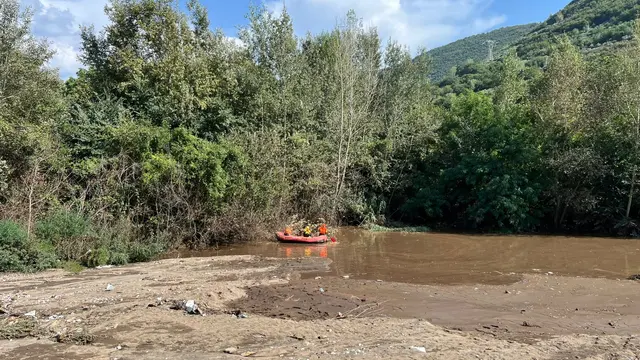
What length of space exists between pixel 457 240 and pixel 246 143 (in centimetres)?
932

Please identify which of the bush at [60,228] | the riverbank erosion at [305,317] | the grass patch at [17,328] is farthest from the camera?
the bush at [60,228]

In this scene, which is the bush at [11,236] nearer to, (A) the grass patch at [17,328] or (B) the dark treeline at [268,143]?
(B) the dark treeline at [268,143]

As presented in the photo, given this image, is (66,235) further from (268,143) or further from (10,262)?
(268,143)

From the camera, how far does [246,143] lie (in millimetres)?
18219

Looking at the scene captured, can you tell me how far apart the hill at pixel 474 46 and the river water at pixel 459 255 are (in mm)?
82093

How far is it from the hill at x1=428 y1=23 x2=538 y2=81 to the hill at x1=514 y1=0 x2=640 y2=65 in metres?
17.5

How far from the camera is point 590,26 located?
68188mm

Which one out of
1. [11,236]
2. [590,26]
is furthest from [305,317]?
[590,26]

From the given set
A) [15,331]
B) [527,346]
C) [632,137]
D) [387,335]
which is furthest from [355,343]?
[632,137]

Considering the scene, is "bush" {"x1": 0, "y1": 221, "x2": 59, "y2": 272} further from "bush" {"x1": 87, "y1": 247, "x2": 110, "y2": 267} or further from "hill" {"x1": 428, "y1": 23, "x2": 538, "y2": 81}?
"hill" {"x1": 428, "y1": 23, "x2": 538, "y2": 81}

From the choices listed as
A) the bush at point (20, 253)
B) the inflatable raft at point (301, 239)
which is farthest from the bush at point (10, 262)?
the inflatable raft at point (301, 239)

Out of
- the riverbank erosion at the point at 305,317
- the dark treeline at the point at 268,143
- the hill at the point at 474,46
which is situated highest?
the hill at the point at 474,46

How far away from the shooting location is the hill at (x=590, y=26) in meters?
55.3

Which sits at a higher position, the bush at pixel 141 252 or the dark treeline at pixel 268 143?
the dark treeline at pixel 268 143
